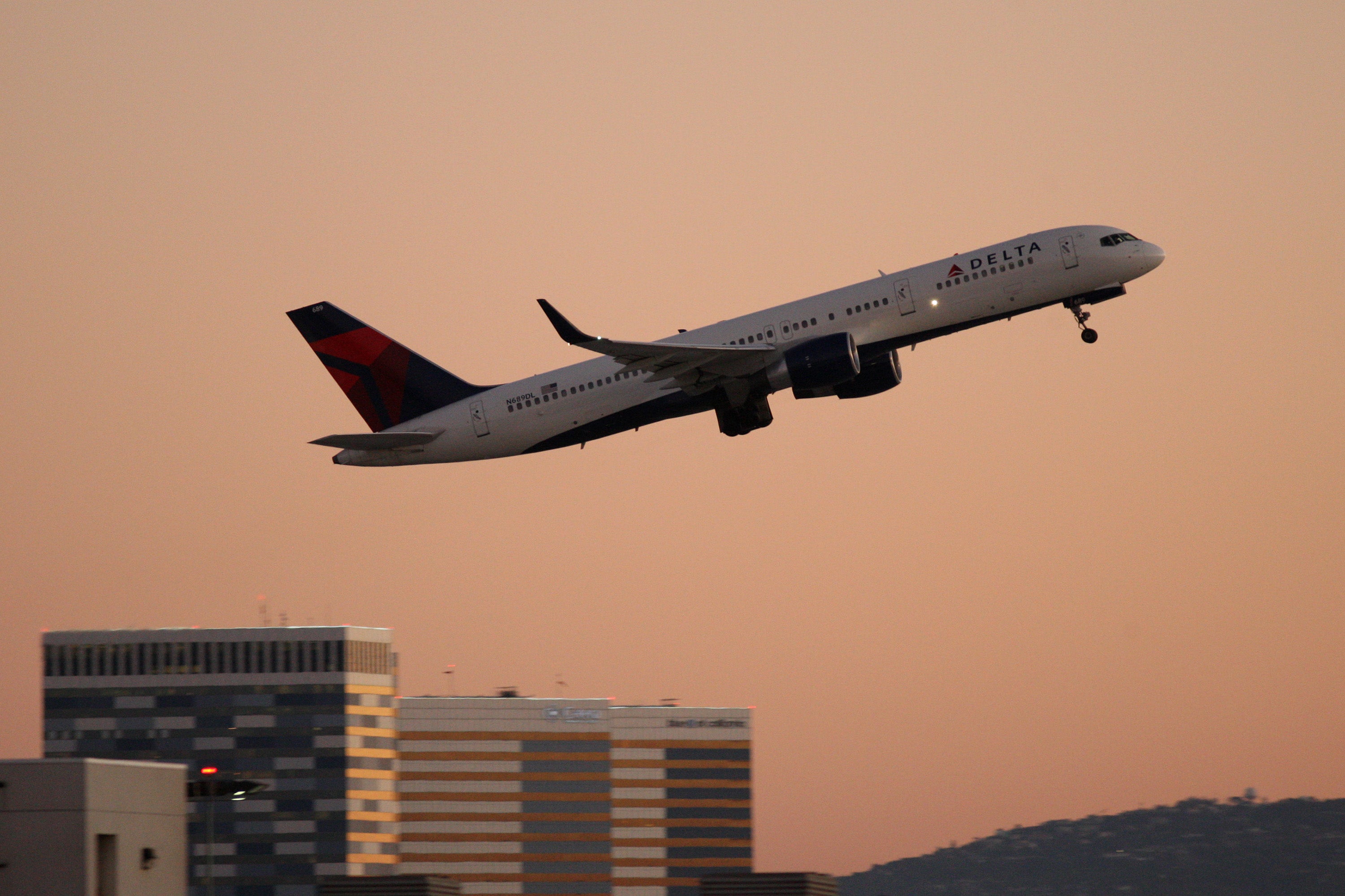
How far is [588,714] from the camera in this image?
514 ft

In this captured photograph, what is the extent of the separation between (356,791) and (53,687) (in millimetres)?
29580

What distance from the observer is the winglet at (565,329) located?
55.2 metres

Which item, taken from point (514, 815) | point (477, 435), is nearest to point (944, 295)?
point (477, 435)

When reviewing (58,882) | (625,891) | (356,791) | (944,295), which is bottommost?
(625,891)

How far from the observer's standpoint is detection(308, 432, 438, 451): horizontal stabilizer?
62281 millimetres

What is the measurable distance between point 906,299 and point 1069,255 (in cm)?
565

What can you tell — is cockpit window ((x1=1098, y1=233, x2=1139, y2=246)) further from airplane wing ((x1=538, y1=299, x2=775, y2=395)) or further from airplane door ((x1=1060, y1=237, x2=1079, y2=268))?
airplane wing ((x1=538, y1=299, x2=775, y2=395))

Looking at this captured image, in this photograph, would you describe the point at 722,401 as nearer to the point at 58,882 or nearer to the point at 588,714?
the point at 58,882

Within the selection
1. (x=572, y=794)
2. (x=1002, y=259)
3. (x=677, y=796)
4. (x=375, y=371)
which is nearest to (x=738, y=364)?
(x=1002, y=259)

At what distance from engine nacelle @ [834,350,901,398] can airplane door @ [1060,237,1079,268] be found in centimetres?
673

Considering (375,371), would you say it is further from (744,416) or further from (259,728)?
(259,728)

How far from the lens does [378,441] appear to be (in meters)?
63.0

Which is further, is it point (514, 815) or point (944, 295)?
point (514, 815)

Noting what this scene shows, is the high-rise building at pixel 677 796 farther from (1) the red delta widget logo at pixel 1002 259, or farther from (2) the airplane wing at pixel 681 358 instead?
(1) the red delta widget logo at pixel 1002 259
